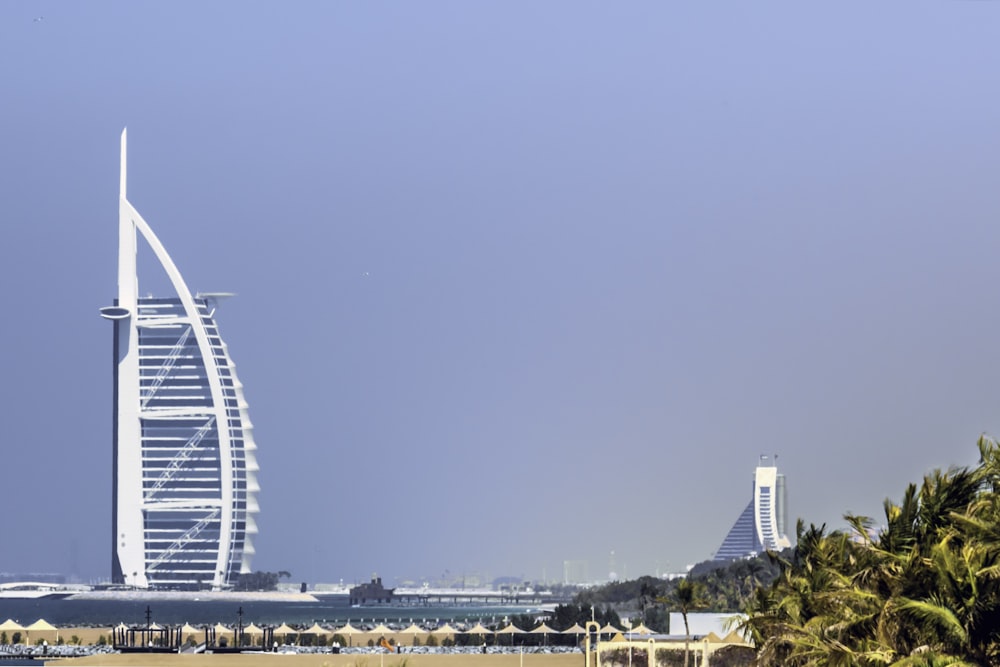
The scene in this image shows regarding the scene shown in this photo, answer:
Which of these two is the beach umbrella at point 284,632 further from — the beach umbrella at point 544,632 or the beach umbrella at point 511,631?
the beach umbrella at point 544,632

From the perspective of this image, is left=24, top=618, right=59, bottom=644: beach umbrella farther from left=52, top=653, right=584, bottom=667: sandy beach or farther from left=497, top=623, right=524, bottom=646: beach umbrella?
left=52, top=653, right=584, bottom=667: sandy beach

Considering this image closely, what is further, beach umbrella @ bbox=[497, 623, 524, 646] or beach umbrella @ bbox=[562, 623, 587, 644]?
beach umbrella @ bbox=[497, 623, 524, 646]

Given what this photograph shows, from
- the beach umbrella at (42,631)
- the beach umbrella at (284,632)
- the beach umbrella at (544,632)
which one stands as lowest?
the beach umbrella at (544,632)

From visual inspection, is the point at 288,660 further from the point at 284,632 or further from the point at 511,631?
the point at 511,631

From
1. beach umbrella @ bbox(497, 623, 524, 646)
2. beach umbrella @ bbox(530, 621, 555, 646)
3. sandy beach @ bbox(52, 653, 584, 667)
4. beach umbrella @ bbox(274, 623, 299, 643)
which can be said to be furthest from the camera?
beach umbrella @ bbox(530, 621, 555, 646)

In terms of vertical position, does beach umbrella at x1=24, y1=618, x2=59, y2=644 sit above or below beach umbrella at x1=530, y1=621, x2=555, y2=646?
above

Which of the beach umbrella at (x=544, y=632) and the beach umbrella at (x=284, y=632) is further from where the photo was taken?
the beach umbrella at (x=544, y=632)

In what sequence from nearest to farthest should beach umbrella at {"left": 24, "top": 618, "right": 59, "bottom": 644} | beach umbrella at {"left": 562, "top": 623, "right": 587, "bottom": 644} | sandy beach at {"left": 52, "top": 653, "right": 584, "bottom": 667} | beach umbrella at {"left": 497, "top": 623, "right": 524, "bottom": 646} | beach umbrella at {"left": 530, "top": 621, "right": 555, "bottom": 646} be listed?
sandy beach at {"left": 52, "top": 653, "right": 584, "bottom": 667}, beach umbrella at {"left": 562, "top": 623, "right": 587, "bottom": 644}, beach umbrella at {"left": 497, "top": 623, "right": 524, "bottom": 646}, beach umbrella at {"left": 24, "top": 618, "right": 59, "bottom": 644}, beach umbrella at {"left": 530, "top": 621, "right": 555, "bottom": 646}

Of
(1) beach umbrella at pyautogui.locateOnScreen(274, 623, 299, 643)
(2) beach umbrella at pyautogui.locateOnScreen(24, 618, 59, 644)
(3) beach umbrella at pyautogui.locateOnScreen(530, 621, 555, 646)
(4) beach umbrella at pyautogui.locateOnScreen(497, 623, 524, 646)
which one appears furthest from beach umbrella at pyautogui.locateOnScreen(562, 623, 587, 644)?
(2) beach umbrella at pyautogui.locateOnScreen(24, 618, 59, 644)

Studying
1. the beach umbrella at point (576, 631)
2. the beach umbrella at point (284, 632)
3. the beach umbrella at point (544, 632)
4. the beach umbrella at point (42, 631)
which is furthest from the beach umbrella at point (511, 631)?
the beach umbrella at point (42, 631)

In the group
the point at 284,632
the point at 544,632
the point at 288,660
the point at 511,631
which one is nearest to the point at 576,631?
the point at 544,632

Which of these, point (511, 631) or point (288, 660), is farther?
point (511, 631)

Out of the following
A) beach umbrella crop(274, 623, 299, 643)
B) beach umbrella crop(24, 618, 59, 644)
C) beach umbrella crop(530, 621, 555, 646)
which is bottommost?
beach umbrella crop(530, 621, 555, 646)

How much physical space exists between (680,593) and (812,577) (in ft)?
86.3
